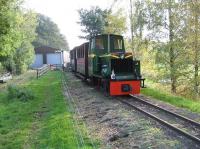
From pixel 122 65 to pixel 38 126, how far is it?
7301mm

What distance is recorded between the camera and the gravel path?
9.33 m

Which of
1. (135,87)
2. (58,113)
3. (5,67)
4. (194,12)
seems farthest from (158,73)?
(5,67)

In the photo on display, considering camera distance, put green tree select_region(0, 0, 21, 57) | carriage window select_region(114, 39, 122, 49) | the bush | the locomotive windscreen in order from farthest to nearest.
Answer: green tree select_region(0, 0, 21, 57) → carriage window select_region(114, 39, 122, 49) → the bush → the locomotive windscreen

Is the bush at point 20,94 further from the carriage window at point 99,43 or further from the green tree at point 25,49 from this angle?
the green tree at point 25,49

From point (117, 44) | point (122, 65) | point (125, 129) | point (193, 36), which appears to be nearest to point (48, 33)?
point (193, 36)

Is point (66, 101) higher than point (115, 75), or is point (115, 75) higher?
point (115, 75)

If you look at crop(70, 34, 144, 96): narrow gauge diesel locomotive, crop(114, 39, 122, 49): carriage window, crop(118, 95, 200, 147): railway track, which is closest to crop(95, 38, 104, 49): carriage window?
crop(70, 34, 144, 96): narrow gauge diesel locomotive

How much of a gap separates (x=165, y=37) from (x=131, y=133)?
15.8 metres

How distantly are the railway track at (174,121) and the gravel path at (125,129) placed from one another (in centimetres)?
18

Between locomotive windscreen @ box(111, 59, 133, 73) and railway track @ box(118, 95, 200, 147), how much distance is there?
124 inches

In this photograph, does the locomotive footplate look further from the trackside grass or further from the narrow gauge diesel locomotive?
the trackside grass

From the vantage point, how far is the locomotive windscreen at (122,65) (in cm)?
1851

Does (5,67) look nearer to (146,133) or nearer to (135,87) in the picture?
(135,87)

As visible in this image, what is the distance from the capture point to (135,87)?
18.1 m
